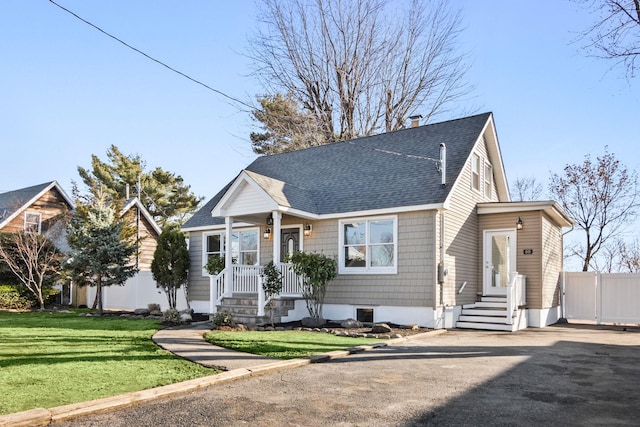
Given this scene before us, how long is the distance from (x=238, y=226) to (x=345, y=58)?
13.6m

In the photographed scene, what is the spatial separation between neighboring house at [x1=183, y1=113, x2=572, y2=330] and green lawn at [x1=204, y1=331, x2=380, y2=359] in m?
2.55

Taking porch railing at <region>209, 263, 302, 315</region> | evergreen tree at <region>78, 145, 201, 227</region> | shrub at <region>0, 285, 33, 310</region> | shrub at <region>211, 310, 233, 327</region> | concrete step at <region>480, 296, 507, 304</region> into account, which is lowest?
shrub at <region>0, 285, 33, 310</region>

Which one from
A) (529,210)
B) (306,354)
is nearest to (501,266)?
(529,210)

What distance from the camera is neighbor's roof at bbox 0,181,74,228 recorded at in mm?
25170

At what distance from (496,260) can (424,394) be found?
35.5 ft

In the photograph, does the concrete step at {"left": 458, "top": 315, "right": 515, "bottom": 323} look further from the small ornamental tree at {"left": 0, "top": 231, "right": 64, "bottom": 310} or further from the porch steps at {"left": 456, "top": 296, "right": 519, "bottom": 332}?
the small ornamental tree at {"left": 0, "top": 231, "right": 64, "bottom": 310}

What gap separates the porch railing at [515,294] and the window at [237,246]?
7.66m

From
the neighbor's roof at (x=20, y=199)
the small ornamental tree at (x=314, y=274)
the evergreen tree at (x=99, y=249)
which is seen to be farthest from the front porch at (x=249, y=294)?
the neighbor's roof at (x=20, y=199)

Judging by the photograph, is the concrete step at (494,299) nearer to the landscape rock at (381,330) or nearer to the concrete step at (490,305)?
the concrete step at (490,305)

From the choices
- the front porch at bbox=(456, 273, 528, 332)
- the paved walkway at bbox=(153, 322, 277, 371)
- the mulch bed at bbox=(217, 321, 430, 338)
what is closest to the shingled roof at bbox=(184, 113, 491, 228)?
the mulch bed at bbox=(217, 321, 430, 338)

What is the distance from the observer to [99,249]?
18.1 meters

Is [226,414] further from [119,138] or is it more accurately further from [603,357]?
[119,138]

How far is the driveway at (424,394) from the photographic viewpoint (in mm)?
4574

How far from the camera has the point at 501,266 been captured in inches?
612
